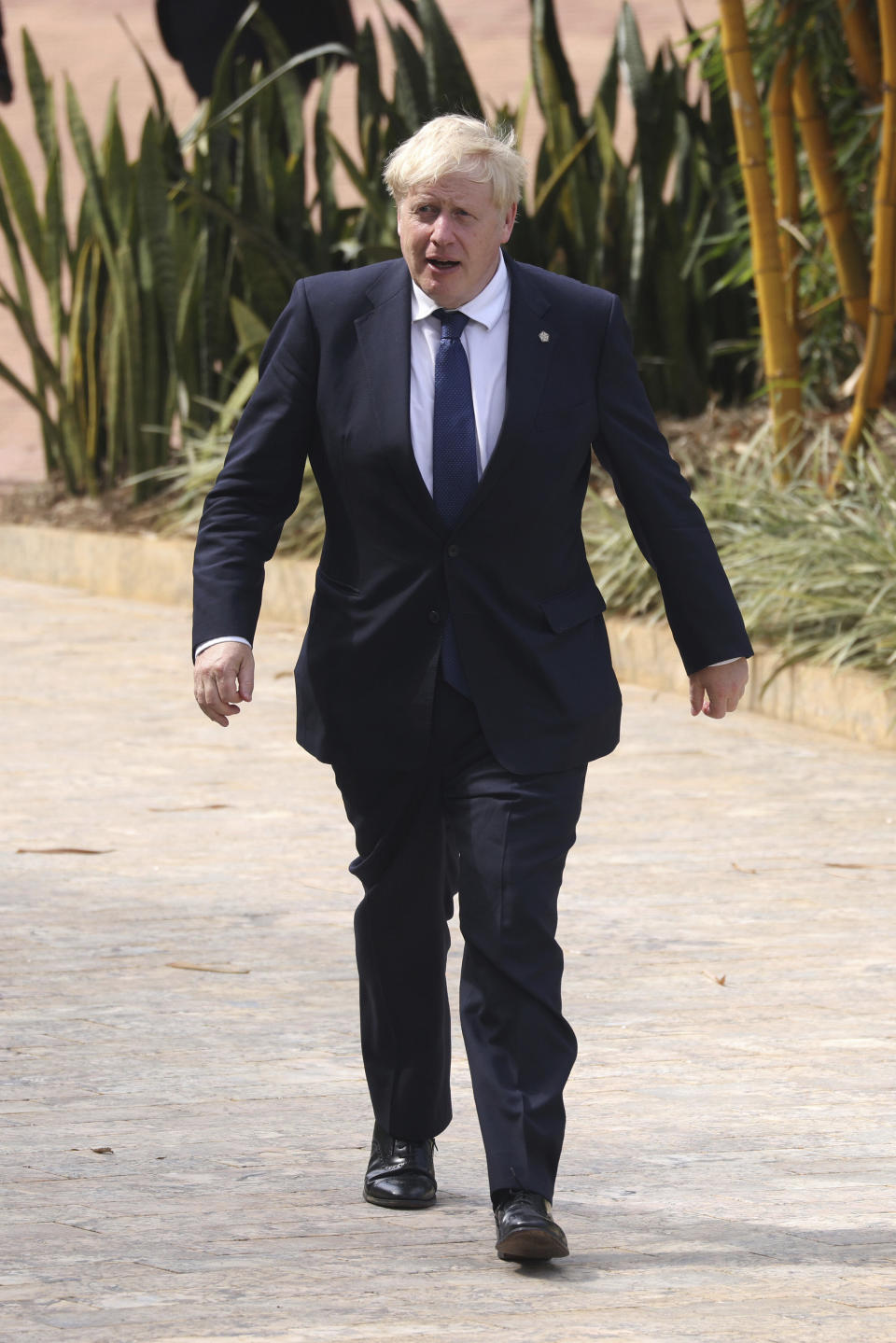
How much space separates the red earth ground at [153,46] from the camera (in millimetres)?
18297

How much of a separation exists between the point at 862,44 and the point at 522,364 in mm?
6792


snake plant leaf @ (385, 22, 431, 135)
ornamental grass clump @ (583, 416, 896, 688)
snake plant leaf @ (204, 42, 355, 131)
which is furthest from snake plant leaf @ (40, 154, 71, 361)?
ornamental grass clump @ (583, 416, 896, 688)

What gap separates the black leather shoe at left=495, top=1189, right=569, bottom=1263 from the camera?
333 centimetres

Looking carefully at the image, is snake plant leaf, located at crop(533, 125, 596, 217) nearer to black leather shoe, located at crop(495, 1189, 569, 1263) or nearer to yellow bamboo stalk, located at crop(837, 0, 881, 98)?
yellow bamboo stalk, located at crop(837, 0, 881, 98)

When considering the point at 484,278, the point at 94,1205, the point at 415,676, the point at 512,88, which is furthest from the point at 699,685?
the point at 512,88

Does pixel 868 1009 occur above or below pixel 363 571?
below

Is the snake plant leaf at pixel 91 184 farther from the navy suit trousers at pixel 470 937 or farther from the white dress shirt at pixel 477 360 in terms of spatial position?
the navy suit trousers at pixel 470 937

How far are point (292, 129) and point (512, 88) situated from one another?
272 inches

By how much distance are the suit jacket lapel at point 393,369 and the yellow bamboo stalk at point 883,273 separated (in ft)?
18.3

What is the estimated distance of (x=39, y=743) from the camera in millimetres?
7855

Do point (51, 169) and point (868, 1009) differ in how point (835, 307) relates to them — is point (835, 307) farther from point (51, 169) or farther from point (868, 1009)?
point (868, 1009)

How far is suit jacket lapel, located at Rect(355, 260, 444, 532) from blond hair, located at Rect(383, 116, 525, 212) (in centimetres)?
15

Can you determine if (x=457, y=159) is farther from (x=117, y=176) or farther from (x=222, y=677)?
(x=117, y=176)

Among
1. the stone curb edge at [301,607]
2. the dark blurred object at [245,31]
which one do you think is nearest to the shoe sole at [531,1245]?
the stone curb edge at [301,607]
